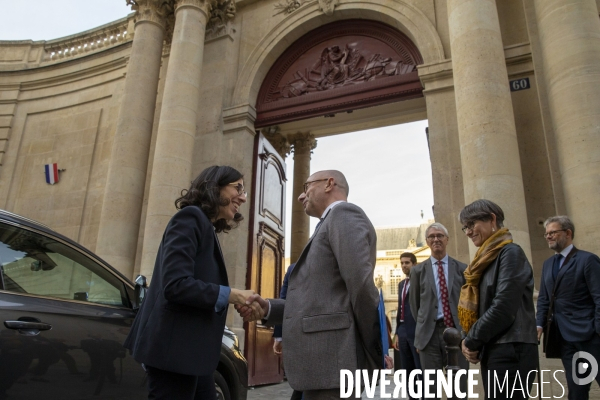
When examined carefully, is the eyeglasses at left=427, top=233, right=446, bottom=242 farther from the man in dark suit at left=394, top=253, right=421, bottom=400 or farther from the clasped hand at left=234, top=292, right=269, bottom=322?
the clasped hand at left=234, top=292, right=269, bottom=322

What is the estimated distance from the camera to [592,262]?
3.74 m

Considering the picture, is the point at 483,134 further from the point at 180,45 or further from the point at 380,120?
the point at 180,45

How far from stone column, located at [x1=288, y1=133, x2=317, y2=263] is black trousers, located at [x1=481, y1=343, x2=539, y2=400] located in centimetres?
977

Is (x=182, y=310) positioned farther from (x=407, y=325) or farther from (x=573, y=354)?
(x=407, y=325)

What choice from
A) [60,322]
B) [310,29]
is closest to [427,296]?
[60,322]

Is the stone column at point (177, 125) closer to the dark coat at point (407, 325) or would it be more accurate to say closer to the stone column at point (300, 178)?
the stone column at point (300, 178)

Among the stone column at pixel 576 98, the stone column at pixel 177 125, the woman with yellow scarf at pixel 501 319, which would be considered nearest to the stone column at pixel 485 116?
the stone column at pixel 576 98

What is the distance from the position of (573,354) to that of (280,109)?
7260 millimetres

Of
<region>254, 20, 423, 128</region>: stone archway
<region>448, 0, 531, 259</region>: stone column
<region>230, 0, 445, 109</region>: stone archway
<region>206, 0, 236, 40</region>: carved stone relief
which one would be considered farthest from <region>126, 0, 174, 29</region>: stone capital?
<region>448, 0, 531, 259</region>: stone column

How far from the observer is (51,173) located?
1246 cm

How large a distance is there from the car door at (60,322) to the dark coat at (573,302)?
11.0ft

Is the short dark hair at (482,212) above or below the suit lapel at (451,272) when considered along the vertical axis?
above

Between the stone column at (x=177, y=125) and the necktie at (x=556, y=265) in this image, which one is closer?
the necktie at (x=556, y=265)

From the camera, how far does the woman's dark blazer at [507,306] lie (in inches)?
105
